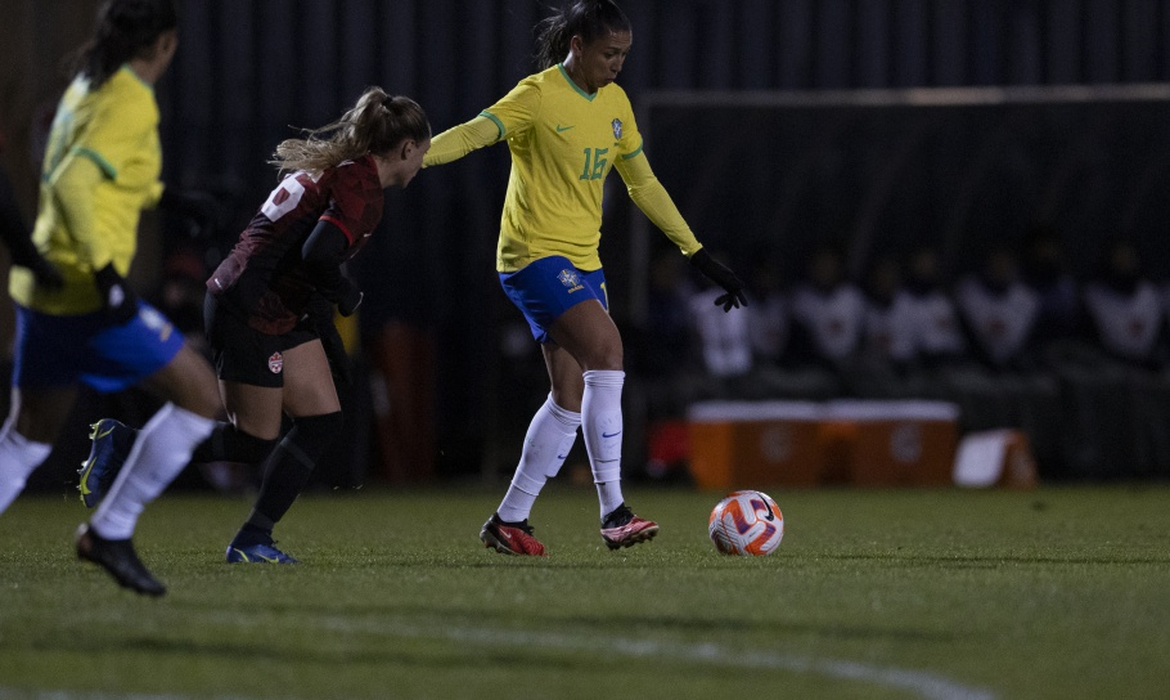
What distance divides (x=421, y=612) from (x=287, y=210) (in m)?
1.96

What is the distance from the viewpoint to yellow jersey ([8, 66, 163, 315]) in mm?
5285

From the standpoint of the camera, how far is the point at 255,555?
22.7ft

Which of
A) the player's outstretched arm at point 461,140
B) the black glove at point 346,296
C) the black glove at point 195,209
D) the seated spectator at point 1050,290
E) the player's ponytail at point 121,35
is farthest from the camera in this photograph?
the seated spectator at point 1050,290

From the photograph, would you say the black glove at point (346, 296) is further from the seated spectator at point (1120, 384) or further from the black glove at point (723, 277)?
the seated spectator at point (1120, 384)

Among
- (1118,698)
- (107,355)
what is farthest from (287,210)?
(1118,698)

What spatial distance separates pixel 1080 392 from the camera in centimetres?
1434

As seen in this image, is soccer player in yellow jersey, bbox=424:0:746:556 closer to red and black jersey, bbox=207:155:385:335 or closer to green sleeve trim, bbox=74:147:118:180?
red and black jersey, bbox=207:155:385:335

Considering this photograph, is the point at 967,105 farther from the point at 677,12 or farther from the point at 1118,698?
the point at 1118,698

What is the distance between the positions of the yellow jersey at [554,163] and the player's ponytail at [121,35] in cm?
192

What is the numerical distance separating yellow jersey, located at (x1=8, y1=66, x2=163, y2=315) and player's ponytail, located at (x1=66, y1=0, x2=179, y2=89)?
4 cm

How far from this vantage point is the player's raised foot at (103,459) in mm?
7180

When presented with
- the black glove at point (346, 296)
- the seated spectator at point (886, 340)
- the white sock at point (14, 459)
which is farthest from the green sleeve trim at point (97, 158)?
the seated spectator at point (886, 340)

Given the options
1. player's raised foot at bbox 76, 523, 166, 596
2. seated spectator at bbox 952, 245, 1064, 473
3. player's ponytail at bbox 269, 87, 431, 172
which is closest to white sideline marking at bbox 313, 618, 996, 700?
player's raised foot at bbox 76, 523, 166, 596

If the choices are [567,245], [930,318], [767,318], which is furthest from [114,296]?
[930,318]
